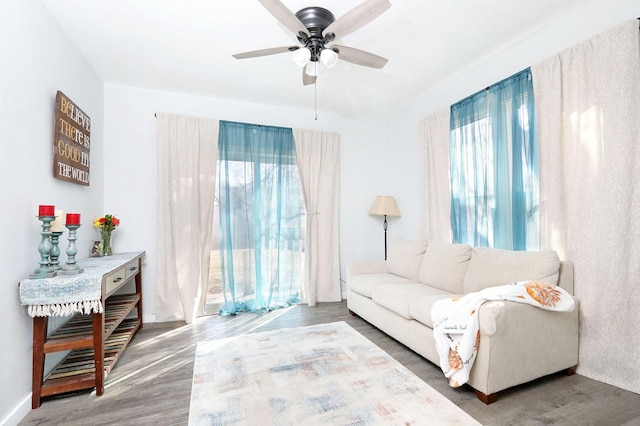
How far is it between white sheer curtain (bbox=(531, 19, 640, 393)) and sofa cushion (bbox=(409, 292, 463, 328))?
101 centimetres

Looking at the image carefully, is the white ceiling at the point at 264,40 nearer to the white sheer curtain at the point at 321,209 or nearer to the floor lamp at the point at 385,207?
the white sheer curtain at the point at 321,209

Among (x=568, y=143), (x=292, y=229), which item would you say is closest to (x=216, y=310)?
(x=292, y=229)

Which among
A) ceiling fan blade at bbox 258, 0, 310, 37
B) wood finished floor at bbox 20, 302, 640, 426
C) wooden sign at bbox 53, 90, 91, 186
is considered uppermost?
ceiling fan blade at bbox 258, 0, 310, 37

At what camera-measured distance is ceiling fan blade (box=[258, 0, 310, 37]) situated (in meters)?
1.59

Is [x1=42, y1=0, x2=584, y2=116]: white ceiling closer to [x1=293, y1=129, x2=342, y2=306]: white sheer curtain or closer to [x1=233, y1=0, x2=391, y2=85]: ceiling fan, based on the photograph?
[x1=233, y1=0, x2=391, y2=85]: ceiling fan

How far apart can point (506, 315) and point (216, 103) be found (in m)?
3.77

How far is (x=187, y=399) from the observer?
1.87 m

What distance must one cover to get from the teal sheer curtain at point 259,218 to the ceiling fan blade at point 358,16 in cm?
202

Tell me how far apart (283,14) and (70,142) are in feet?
6.65

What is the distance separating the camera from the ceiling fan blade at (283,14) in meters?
1.59

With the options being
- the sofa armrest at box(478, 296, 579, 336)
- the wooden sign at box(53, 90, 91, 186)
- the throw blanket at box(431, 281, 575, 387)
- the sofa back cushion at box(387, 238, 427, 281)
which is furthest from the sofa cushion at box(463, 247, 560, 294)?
the wooden sign at box(53, 90, 91, 186)

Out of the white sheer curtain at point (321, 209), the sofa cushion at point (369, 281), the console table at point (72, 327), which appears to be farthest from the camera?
the white sheer curtain at point (321, 209)

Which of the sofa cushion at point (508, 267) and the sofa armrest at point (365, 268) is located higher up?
the sofa cushion at point (508, 267)

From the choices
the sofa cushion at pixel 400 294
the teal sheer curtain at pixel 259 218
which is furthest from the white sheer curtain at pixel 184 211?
the sofa cushion at pixel 400 294
